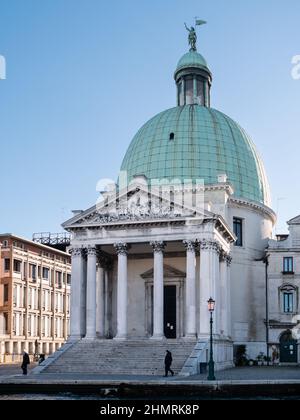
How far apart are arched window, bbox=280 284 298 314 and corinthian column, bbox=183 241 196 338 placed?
14.0 metres

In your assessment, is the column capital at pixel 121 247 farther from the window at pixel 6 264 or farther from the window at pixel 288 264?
the window at pixel 6 264

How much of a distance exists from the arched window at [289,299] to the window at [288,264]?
1.30 m

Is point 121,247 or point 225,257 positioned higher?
point 121,247

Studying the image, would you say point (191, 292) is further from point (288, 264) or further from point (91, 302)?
point (288, 264)

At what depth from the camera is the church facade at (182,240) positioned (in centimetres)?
4666

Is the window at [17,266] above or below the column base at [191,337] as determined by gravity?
above

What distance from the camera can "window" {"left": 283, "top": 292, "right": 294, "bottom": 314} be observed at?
56969 millimetres

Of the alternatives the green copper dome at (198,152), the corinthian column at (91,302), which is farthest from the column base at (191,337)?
the green copper dome at (198,152)

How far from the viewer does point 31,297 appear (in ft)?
253

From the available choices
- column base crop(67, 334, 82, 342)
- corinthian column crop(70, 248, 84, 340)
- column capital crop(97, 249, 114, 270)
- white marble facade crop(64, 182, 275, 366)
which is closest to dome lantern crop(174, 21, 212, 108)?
white marble facade crop(64, 182, 275, 366)

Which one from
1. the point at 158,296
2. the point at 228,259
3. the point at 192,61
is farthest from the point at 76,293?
the point at 192,61

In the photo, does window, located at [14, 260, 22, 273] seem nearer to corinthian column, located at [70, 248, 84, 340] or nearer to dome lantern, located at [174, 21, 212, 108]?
dome lantern, located at [174, 21, 212, 108]

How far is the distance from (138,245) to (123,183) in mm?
12001

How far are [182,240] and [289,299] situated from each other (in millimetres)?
14910
